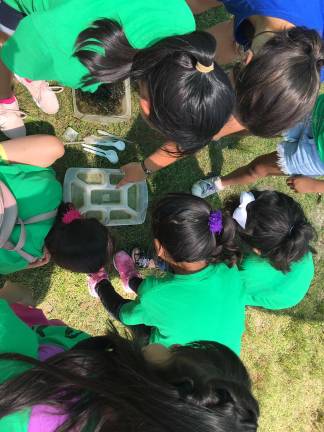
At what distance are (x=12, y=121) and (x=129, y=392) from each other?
1.85 m

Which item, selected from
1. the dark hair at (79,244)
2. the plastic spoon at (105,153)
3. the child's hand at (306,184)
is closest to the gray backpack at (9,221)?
the dark hair at (79,244)

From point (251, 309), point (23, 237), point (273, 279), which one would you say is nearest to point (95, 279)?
point (23, 237)

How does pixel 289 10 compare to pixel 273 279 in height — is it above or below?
above

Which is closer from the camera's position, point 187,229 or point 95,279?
point 187,229

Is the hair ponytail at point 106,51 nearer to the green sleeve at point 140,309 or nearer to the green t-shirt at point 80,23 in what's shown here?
the green t-shirt at point 80,23

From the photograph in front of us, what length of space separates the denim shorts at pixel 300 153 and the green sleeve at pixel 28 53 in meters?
1.28

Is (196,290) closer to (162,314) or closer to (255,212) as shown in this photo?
(162,314)

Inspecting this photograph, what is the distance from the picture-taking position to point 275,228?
2018 millimetres

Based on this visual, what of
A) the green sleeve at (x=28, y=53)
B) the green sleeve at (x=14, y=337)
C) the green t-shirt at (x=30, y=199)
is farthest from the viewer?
the green t-shirt at (x=30, y=199)

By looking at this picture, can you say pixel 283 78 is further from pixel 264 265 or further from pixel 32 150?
pixel 32 150

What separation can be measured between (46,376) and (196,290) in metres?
1.01

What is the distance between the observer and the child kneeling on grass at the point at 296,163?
198cm

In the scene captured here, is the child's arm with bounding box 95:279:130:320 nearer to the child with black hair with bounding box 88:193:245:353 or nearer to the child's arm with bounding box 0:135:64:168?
the child with black hair with bounding box 88:193:245:353

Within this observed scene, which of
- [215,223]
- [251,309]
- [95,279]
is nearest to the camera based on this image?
[215,223]
